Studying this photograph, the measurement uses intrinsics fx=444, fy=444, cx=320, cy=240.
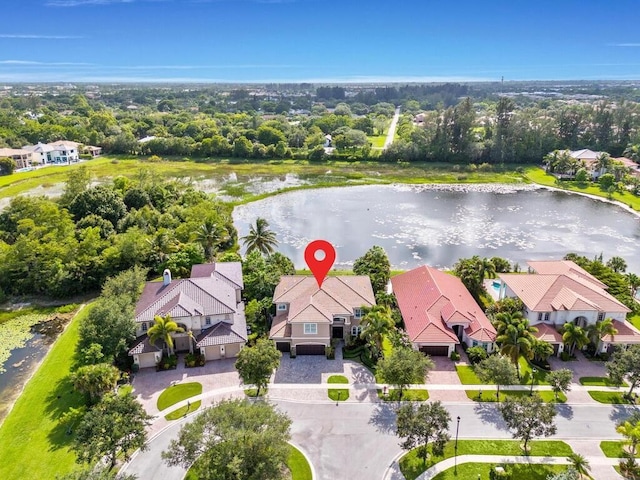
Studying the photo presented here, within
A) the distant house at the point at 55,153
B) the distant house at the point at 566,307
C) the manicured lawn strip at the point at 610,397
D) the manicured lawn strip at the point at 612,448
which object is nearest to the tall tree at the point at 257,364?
the manicured lawn strip at the point at 612,448

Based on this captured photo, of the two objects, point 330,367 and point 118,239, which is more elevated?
point 118,239

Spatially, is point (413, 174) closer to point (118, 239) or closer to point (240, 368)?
point (118, 239)

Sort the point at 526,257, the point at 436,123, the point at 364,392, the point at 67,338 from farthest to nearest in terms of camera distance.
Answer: the point at 436,123, the point at 526,257, the point at 67,338, the point at 364,392

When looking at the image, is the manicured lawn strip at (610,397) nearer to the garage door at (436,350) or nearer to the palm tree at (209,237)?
the garage door at (436,350)

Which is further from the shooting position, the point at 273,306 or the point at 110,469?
the point at 273,306

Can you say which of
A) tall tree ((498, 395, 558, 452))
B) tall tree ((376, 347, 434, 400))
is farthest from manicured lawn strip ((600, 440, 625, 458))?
tall tree ((376, 347, 434, 400))

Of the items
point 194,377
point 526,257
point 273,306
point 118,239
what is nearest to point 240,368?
point 194,377

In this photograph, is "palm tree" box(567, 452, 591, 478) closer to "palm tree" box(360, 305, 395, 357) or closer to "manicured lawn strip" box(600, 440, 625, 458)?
"manicured lawn strip" box(600, 440, 625, 458)

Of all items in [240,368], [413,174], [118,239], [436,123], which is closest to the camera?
[240,368]
